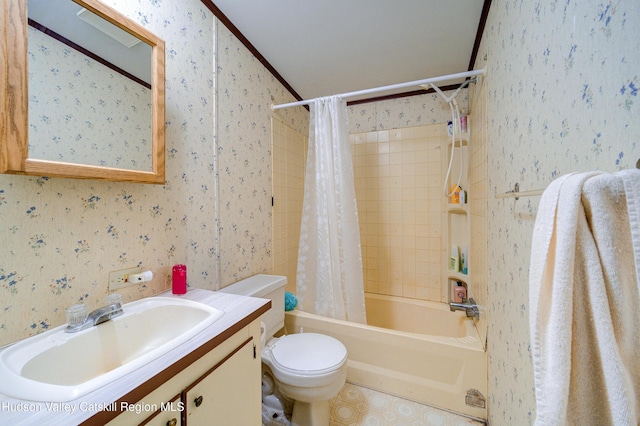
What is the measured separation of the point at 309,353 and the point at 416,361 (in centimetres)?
70

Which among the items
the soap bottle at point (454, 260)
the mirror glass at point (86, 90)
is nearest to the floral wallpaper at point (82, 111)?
the mirror glass at point (86, 90)

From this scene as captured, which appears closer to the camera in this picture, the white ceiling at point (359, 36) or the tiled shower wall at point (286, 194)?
the white ceiling at point (359, 36)

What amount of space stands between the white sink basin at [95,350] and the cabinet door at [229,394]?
13cm

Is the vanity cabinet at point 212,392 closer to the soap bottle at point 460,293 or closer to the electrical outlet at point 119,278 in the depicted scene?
the electrical outlet at point 119,278

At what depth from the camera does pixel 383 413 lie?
4.62 ft

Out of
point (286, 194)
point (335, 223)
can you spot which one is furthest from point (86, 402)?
point (286, 194)

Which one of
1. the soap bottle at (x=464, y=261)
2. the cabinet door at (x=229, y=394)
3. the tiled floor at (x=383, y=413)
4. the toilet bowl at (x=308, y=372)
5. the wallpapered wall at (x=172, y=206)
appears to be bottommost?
the tiled floor at (x=383, y=413)

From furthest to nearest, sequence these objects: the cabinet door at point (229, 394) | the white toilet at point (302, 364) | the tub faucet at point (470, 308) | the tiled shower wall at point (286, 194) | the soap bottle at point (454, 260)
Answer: the soap bottle at point (454, 260), the tiled shower wall at point (286, 194), the tub faucet at point (470, 308), the white toilet at point (302, 364), the cabinet door at point (229, 394)

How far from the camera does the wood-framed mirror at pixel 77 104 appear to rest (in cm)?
63

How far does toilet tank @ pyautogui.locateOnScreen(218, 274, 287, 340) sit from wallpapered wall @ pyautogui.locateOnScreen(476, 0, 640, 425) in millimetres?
1162

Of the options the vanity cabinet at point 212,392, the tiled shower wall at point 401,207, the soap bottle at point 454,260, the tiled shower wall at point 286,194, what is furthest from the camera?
the tiled shower wall at point 401,207

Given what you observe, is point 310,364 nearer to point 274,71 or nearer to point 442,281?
point 442,281

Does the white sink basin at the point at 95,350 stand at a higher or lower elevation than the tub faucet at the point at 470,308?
higher

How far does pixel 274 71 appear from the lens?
1.90 metres
